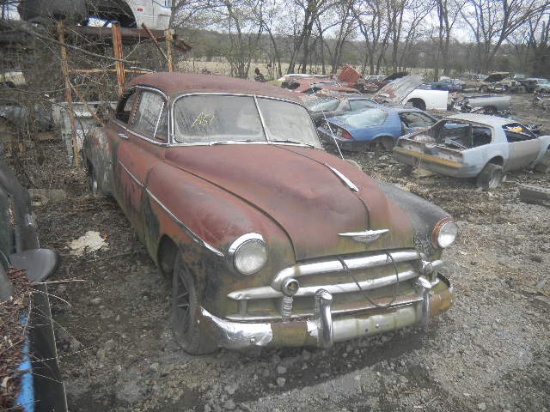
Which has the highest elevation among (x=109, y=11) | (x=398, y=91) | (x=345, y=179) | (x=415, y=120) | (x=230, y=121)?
(x=109, y=11)

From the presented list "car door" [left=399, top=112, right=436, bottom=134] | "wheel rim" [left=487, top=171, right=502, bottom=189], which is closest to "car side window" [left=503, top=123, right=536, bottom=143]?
"wheel rim" [left=487, top=171, right=502, bottom=189]

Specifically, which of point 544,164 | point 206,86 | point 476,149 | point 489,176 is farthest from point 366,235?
point 544,164

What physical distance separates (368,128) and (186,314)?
8.09m

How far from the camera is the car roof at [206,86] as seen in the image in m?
4.05

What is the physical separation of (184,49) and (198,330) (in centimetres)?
748

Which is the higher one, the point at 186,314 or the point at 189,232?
the point at 189,232

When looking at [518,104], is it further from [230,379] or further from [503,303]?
[230,379]

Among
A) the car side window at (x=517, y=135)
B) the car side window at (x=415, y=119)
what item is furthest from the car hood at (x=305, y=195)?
the car side window at (x=415, y=119)

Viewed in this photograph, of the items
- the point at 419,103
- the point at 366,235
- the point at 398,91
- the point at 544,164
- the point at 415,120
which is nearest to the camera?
the point at 366,235

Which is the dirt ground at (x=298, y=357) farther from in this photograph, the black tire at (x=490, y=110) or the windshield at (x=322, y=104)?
the black tire at (x=490, y=110)

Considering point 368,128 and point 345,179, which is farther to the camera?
point 368,128

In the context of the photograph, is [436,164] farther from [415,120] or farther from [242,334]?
[242,334]

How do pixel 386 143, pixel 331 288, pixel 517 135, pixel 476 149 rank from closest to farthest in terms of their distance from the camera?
1. pixel 331 288
2. pixel 476 149
3. pixel 517 135
4. pixel 386 143

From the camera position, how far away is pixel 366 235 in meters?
2.83
